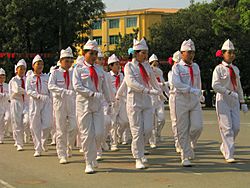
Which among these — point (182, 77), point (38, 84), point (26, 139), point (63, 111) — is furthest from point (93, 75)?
point (26, 139)

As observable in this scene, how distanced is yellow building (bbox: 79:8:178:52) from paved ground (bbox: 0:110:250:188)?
248ft

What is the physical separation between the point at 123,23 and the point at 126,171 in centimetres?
8342

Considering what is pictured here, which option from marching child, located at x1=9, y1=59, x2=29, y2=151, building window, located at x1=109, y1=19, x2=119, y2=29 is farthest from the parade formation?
building window, located at x1=109, y1=19, x2=119, y2=29

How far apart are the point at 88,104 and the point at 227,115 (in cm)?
294

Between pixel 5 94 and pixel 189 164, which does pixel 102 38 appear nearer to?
pixel 5 94

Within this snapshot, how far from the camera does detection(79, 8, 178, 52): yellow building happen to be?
88.4 meters

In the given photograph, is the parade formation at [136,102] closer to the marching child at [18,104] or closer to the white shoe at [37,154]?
the white shoe at [37,154]

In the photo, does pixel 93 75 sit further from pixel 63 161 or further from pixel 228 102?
pixel 228 102

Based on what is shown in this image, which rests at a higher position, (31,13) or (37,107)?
(31,13)

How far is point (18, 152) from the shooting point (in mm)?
13508

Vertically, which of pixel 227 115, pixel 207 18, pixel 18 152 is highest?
pixel 207 18

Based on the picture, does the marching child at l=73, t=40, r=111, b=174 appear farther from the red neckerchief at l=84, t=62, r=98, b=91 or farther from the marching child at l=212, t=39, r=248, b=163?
the marching child at l=212, t=39, r=248, b=163

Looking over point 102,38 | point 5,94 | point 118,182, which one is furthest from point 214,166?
point 102,38

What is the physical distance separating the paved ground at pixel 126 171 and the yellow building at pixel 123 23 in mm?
75591
